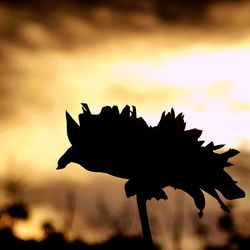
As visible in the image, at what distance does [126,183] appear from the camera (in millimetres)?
3072

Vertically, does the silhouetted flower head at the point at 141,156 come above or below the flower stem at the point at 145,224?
above

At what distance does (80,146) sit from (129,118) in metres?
0.35

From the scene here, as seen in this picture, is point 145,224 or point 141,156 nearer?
point 145,224

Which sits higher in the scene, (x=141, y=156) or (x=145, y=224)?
(x=141, y=156)

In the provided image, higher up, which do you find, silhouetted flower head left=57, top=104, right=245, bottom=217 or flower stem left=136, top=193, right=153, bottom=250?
silhouetted flower head left=57, top=104, right=245, bottom=217

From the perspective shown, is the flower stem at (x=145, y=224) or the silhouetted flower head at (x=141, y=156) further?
the silhouetted flower head at (x=141, y=156)

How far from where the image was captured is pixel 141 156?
3.06 meters

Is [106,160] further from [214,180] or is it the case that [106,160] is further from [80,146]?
[214,180]

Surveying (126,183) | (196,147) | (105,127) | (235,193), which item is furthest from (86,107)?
(235,193)

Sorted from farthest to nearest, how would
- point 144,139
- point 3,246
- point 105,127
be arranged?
point 3,246 → point 144,139 → point 105,127

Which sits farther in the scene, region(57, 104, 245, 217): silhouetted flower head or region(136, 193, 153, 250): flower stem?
region(57, 104, 245, 217): silhouetted flower head

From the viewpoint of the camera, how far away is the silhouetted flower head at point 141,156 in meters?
2.97

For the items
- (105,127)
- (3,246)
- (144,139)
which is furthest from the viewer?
(3,246)

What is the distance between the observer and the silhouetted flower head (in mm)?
2975
